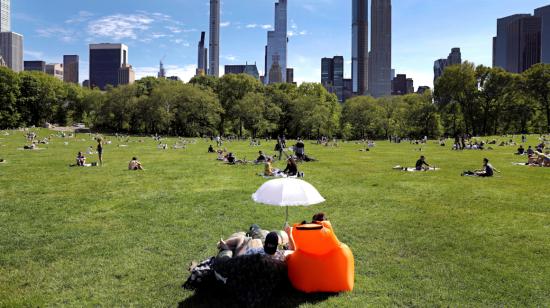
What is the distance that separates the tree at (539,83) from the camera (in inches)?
2884

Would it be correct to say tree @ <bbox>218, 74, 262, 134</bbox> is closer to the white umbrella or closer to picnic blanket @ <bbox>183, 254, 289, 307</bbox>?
the white umbrella

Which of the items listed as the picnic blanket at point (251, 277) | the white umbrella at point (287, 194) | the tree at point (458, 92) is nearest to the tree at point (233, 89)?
the tree at point (458, 92)

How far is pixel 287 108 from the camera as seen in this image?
308 feet

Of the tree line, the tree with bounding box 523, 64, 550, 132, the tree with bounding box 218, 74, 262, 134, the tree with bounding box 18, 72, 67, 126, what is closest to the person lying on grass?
the tree line

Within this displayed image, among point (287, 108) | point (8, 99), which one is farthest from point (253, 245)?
point (8, 99)

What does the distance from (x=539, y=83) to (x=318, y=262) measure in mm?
83840

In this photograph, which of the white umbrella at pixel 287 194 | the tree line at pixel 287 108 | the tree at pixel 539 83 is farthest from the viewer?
the tree line at pixel 287 108

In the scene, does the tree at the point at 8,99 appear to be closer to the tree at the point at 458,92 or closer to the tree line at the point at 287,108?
the tree line at the point at 287,108

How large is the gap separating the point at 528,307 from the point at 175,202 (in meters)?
11.1

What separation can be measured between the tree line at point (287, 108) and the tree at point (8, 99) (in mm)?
177

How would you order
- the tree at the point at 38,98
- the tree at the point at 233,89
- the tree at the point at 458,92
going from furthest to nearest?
the tree at the point at 233,89, the tree at the point at 38,98, the tree at the point at 458,92

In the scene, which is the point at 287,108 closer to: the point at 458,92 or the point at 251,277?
the point at 458,92

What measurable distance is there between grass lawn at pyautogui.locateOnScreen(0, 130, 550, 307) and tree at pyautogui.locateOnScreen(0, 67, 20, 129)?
7596 centimetres

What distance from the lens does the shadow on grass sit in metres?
6.69
